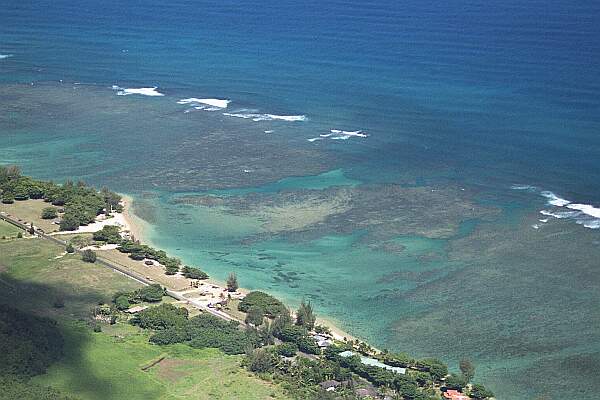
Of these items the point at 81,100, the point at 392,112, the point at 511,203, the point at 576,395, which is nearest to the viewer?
the point at 576,395

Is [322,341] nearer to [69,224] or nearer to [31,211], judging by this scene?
[69,224]

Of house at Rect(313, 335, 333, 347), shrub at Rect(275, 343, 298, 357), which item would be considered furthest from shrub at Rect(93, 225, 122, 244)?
shrub at Rect(275, 343, 298, 357)

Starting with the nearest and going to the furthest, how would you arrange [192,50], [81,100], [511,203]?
[511,203], [81,100], [192,50]

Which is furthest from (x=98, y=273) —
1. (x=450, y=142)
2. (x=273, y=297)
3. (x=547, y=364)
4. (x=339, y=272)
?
(x=450, y=142)

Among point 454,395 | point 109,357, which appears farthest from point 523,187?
point 109,357

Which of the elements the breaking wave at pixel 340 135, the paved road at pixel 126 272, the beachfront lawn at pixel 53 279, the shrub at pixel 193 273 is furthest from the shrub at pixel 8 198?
the breaking wave at pixel 340 135

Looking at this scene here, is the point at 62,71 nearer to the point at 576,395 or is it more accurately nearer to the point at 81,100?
the point at 81,100

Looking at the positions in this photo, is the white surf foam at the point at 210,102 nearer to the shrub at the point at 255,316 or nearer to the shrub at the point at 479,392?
the shrub at the point at 255,316
